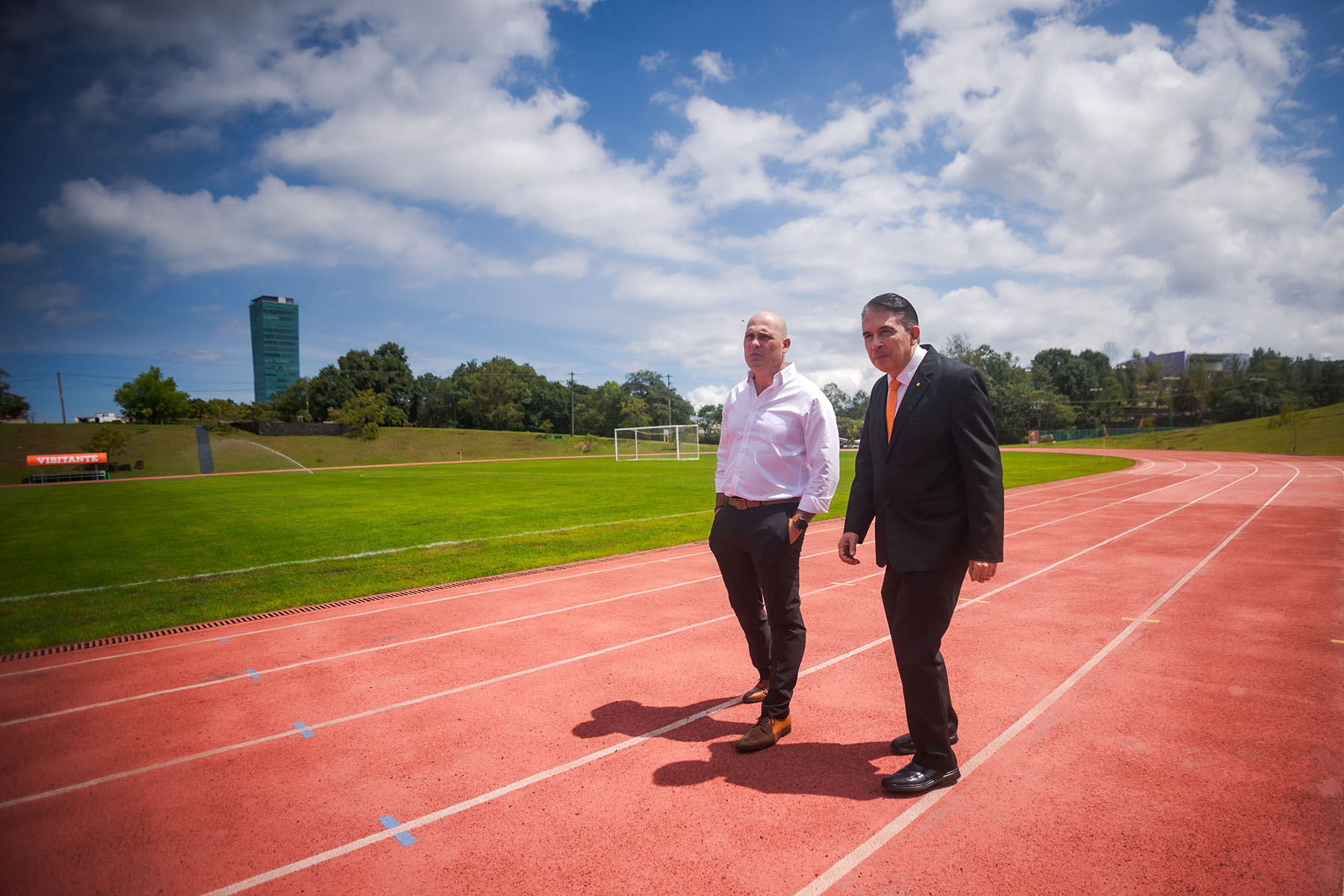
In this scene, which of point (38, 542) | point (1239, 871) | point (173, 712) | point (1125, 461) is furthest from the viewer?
point (1125, 461)

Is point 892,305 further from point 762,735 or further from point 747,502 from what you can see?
point 762,735

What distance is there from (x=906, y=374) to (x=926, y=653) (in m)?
1.34

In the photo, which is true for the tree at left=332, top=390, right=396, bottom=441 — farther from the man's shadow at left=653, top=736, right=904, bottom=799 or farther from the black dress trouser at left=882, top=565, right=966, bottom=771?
the black dress trouser at left=882, top=565, right=966, bottom=771

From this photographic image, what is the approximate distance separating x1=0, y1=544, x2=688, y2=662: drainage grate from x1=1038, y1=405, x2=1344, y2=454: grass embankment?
58632mm

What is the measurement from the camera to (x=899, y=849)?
8.63 ft

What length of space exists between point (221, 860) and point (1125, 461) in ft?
152

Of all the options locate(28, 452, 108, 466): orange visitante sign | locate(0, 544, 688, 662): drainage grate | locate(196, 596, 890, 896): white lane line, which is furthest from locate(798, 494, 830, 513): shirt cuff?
locate(28, 452, 108, 466): orange visitante sign

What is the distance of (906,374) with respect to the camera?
3.12 m

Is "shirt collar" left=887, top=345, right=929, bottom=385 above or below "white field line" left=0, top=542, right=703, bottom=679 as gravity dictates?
above

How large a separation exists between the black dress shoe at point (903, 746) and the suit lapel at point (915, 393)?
67.2 inches

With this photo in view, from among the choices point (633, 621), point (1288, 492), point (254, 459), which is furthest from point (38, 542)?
point (254, 459)

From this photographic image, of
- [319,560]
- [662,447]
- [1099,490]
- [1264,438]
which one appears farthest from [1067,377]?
[319,560]

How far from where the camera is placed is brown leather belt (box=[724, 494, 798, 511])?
3.46 m

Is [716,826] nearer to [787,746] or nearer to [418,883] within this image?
[787,746]
